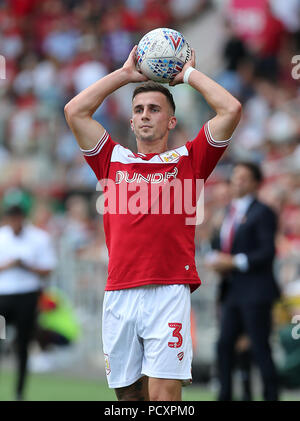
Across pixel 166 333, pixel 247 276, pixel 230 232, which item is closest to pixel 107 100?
pixel 230 232

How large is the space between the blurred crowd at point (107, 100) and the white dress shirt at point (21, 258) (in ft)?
5.84

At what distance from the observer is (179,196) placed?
533cm

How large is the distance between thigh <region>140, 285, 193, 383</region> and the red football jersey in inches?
3.6

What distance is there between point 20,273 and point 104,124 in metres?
7.14

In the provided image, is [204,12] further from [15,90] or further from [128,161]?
[128,161]

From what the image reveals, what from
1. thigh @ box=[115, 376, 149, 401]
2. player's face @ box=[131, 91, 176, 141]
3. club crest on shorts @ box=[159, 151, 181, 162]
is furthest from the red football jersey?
thigh @ box=[115, 376, 149, 401]

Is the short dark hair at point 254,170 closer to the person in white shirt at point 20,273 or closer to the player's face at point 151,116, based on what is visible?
the person in white shirt at point 20,273

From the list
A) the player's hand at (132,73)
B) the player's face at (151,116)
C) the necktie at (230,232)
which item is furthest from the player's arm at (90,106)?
the necktie at (230,232)

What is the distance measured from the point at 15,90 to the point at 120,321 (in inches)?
558

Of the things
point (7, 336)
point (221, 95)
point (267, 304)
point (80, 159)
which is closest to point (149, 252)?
point (221, 95)

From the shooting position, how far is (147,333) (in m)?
5.21

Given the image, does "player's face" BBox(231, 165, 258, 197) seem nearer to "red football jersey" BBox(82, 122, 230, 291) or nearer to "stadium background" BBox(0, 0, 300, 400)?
"stadium background" BBox(0, 0, 300, 400)

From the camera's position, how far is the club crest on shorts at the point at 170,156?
17.7 feet

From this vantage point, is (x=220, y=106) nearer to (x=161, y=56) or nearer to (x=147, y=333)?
(x=161, y=56)
